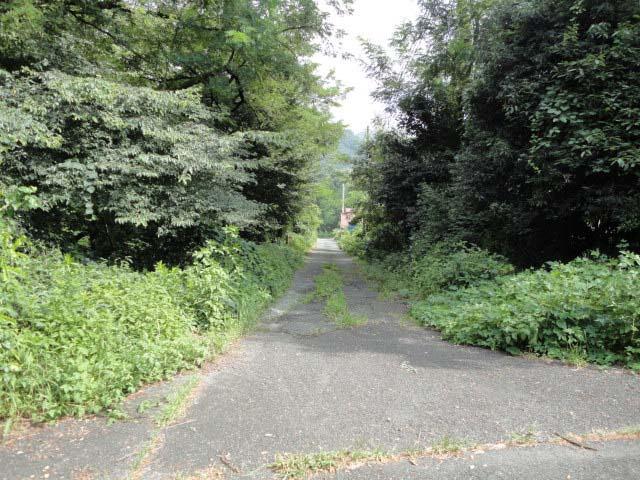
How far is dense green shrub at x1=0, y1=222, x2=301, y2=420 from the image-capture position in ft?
9.89

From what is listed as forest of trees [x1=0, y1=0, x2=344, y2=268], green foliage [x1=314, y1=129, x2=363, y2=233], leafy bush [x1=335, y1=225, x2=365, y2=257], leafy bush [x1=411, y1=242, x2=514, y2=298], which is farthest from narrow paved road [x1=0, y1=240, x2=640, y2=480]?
leafy bush [x1=335, y1=225, x2=365, y2=257]

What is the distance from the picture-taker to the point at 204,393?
3.58 metres

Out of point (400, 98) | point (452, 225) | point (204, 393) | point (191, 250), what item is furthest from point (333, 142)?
point (204, 393)

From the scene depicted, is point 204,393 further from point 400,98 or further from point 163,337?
point 400,98

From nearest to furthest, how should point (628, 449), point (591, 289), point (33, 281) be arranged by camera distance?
point (628, 449) → point (33, 281) → point (591, 289)

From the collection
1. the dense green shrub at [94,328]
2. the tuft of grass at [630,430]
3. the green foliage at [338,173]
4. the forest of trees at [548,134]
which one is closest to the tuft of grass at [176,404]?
the dense green shrub at [94,328]

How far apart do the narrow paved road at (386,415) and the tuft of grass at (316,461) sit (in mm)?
75

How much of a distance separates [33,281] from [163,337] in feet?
Result: 5.23

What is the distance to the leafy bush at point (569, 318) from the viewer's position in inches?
167

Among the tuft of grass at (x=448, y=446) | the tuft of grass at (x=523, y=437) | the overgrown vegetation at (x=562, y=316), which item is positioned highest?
the overgrown vegetation at (x=562, y=316)

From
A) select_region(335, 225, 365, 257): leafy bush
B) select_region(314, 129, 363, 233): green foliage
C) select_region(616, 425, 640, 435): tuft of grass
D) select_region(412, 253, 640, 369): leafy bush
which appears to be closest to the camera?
select_region(616, 425, 640, 435): tuft of grass

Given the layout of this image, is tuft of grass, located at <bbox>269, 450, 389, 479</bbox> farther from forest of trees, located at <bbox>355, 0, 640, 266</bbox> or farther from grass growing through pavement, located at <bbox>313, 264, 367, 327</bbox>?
forest of trees, located at <bbox>355, 0, 640, 266</bbox>

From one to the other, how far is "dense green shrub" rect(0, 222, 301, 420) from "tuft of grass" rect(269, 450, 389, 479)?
5.20 ft

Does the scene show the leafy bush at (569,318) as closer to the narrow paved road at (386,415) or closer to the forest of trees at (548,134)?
the narrow paved road at (386,415)
